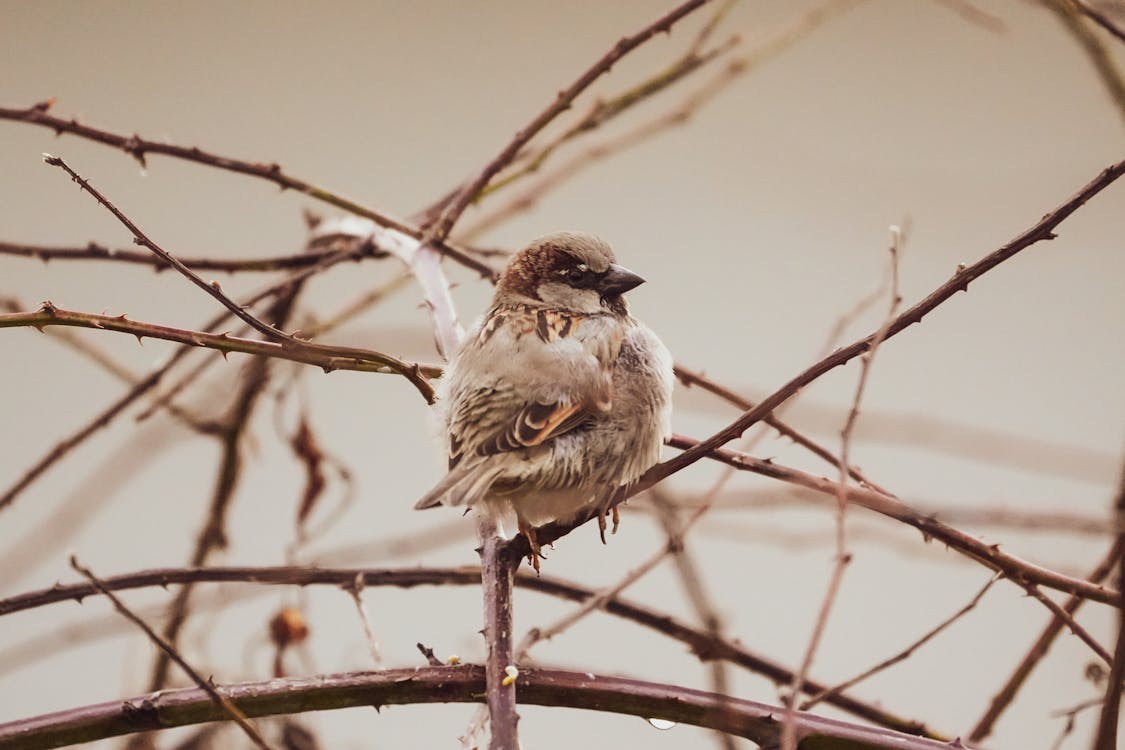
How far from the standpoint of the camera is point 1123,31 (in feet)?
3.88

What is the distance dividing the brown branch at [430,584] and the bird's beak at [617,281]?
553mm

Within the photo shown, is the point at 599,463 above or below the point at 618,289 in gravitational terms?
below

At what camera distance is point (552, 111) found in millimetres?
1777

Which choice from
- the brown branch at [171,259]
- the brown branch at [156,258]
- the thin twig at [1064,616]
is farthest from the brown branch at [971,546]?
the brown branch at [156,258]

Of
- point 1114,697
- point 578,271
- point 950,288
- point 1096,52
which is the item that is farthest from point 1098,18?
point 578,271

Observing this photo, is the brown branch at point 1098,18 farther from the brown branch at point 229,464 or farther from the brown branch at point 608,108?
the brown branch at point 229,464

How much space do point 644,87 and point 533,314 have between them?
604 millimetres

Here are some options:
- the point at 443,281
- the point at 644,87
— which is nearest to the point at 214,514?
the point at 443,281

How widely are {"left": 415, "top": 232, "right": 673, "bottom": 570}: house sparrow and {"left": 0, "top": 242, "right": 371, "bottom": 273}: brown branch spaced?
437 mm

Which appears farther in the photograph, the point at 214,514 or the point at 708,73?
the point at 708,73

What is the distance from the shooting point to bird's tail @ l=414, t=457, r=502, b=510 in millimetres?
1376

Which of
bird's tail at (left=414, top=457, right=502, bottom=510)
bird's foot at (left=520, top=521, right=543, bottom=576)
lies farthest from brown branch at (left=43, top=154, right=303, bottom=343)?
bird's foot at (left=520, top=521, right=543, bottom=576)

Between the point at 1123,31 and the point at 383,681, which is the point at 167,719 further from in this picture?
the point at 1123,31

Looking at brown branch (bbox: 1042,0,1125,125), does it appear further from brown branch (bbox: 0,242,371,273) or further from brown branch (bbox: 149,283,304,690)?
brown branch (bbox: 149,283,304,690)
